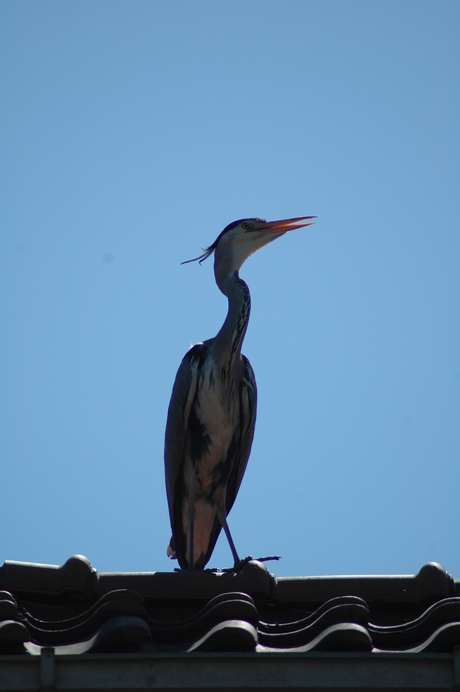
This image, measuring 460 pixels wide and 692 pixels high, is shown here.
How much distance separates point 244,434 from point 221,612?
11.8ft

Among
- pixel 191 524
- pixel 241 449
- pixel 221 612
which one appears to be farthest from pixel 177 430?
pixel 221 612

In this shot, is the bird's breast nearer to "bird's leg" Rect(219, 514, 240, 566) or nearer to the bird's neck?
the bird's neck

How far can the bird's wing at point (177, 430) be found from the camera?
6.80 meters

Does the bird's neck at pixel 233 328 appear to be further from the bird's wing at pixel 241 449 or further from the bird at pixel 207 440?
the bird's wing at pixel 241 449

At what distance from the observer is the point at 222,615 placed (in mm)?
3438

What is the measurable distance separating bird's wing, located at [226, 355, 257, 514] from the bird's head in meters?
0.99

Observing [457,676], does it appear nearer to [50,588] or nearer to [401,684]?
[401,684]

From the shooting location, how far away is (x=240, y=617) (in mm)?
3418

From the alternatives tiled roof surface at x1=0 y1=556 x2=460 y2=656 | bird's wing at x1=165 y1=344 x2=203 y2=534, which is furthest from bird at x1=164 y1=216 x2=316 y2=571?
tiled roof surface at x1=0 y1=556 x2=460 y2=656

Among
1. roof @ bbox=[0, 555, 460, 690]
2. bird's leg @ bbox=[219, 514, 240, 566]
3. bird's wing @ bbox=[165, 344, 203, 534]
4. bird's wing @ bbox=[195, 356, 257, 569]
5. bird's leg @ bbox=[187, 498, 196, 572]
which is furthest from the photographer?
bird's wing @ bbox=[195, 356, 257, 569]

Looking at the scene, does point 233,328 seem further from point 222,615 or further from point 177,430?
point 222,615

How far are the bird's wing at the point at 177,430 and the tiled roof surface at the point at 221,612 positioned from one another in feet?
8.48

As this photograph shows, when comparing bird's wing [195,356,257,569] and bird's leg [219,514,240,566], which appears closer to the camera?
bird's leg [219,514,240,566]

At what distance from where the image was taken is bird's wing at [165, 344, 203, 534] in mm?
6797
